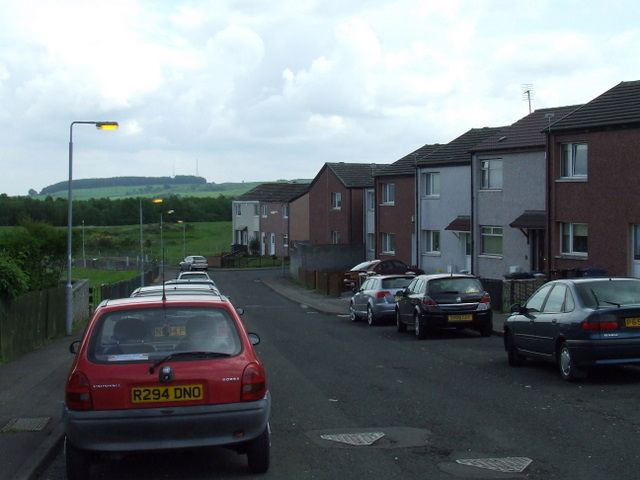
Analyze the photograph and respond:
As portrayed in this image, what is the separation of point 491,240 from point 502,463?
1174 inches

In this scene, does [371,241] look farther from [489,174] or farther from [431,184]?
[489,174]

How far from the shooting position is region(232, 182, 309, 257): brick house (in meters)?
88.0

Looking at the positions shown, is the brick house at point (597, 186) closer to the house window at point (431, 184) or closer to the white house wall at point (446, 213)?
the white house wall at point (446, 213)

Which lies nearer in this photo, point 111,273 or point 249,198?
point 111,273

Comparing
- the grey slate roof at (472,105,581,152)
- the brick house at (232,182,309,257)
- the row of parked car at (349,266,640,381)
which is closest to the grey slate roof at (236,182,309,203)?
the brick house at (232,182,309,257)

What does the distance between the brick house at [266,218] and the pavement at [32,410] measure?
211ft

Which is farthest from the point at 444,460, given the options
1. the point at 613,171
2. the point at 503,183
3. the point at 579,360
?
the point at 503,183

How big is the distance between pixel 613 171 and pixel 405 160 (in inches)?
981

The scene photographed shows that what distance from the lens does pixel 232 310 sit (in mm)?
8562

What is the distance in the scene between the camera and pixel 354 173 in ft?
205

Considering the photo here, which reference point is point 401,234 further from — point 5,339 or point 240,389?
point 240,389

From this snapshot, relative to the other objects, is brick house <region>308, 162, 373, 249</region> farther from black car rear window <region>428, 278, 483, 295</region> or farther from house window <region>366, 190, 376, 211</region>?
black car rear window <region>428, 278, 483, 295</region>

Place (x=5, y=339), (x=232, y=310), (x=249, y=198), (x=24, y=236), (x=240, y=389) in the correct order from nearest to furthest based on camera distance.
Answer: (x=240, y=389)
(x=232, y=310)
(x=5, y=339)
(x=24, y=236)
(x=249, y=198)

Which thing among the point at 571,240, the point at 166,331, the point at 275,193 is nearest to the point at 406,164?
the point at 571,240
